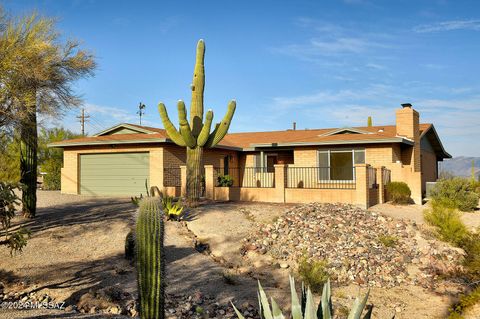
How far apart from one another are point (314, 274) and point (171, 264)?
12.6 feet

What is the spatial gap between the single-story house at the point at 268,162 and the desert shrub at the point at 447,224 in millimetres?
4300

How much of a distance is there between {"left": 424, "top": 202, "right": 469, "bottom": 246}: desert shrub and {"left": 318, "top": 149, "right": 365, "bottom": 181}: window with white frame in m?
7.40

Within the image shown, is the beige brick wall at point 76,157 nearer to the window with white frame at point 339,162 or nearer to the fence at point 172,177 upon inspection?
the fence at point 172,177

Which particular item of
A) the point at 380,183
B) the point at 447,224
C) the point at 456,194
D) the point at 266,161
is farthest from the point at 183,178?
the point at 456,194

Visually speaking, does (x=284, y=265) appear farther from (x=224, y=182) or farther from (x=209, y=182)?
(x=224, y=182)

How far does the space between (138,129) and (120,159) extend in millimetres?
2013

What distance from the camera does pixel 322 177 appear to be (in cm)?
2325

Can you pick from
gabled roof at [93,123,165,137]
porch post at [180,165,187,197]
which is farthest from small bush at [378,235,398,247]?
gabled roof at [93,123,165,137]

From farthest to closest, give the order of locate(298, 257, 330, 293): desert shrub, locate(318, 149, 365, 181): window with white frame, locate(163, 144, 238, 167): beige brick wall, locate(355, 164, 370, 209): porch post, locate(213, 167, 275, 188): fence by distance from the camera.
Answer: locate(213, 167, 275, 188): fence < locate(163, 144, 238, 167): beige brick wall < locate(318, 149, 365, 181): window with white frame < locate(355, 164, 370, 209): porch post < locate(298, 257, 330, 293): desert shrub

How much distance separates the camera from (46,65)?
1390cm

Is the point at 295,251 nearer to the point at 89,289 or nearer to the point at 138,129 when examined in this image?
the point at 89,289

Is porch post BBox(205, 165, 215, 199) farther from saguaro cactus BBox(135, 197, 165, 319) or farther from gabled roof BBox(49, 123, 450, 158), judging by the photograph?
saguaro cactus BBox(135, 197, 165, 319)

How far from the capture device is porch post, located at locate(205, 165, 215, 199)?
20998 millimetres

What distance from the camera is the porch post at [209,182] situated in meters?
21.0
